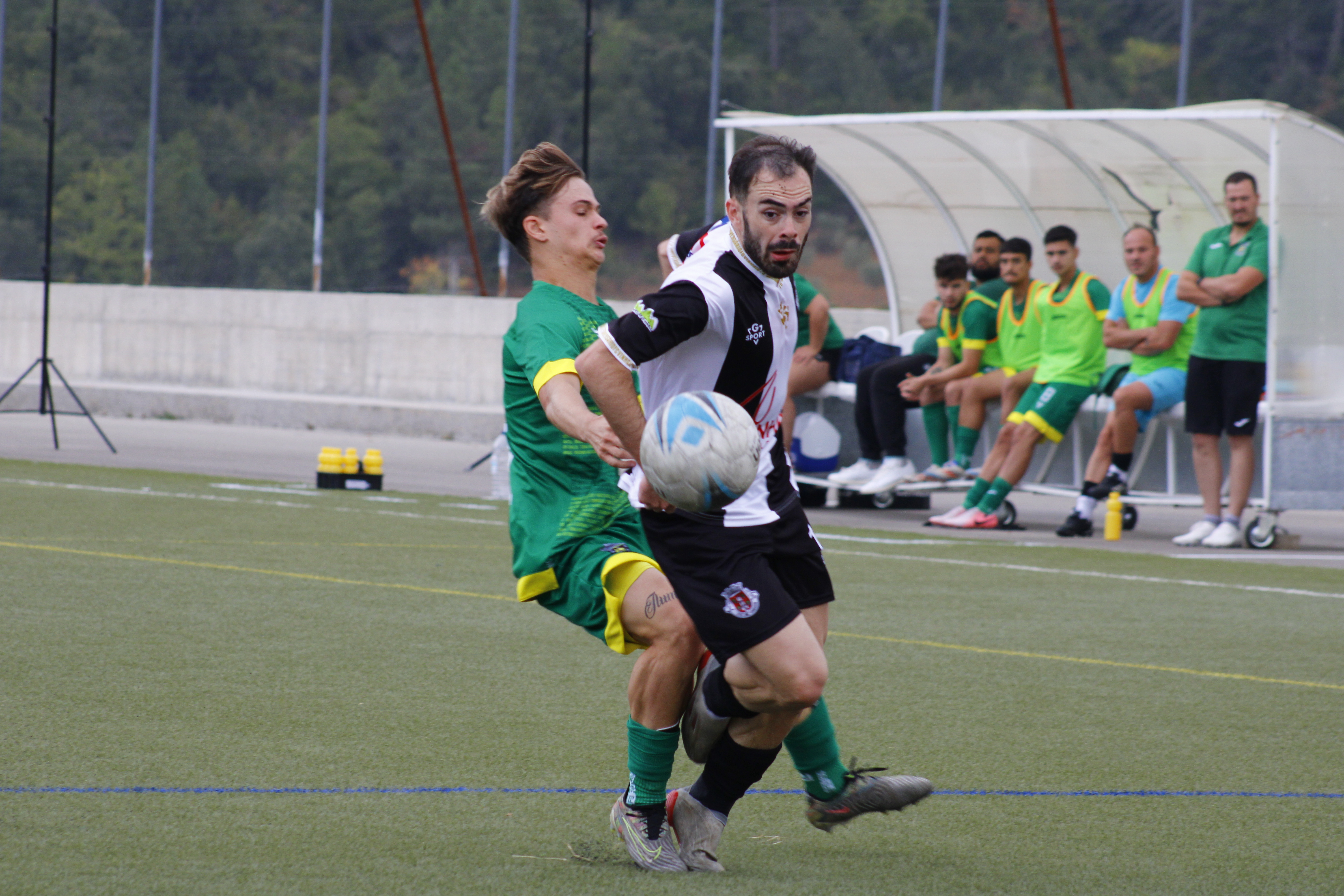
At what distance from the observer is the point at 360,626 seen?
23.9ft

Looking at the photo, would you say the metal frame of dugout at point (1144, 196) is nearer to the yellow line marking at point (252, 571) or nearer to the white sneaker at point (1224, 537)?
the white sneaker at point (1224, 537)

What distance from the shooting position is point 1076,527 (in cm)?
1204

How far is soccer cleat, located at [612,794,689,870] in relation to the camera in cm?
396

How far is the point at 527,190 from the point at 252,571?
16.0 ft

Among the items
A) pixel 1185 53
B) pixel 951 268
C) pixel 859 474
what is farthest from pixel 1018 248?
pixel 1185 53

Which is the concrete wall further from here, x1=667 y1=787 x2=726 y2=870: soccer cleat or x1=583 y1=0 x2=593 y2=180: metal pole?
x1=667 y1=787 x2=726 y2=870: soccer cleat

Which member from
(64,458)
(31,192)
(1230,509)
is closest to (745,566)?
A: (1230,509)

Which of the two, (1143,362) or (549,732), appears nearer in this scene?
(549,732)

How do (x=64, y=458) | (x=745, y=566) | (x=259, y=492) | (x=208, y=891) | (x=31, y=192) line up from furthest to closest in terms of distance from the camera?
(x=31, y=192) < (x=64, y=458) < (x=259, y=492) < (x=745, y=566) < (x=208, y=891)

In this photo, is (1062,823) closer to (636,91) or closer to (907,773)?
(907,773)

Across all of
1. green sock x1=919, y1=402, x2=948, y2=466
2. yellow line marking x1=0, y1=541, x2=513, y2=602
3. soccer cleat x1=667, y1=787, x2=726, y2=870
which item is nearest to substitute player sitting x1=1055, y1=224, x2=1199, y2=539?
green sock x1=919, y1=402, x2=948, y2=466

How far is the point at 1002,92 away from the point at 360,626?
23332mm

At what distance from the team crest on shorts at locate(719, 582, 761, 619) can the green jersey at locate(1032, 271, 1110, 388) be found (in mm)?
8697

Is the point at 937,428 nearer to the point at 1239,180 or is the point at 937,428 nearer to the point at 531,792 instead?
the point at 1239,180
